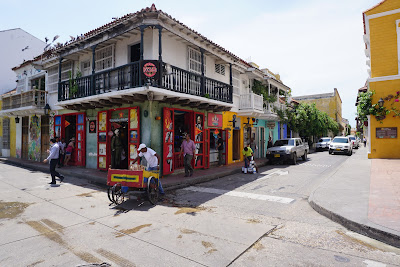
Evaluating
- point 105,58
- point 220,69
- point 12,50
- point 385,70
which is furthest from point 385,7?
point 12,50

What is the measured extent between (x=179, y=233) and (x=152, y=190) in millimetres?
2498

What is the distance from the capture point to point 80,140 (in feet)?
43.7

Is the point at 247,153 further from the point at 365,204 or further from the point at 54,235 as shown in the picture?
the point at 54,235

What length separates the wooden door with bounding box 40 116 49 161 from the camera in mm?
15836

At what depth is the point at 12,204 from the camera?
6641 millimetres

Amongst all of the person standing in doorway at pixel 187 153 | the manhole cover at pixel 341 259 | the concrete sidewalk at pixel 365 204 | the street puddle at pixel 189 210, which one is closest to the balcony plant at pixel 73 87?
the person standing in doorway at pixel 187 153

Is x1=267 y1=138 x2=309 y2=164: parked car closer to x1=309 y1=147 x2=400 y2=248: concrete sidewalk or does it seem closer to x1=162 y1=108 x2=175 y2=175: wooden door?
x1=309 y1=147 x2=400 y2=248: concrete sidewalk

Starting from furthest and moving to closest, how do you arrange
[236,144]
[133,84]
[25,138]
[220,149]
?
[25,138], [236,144], [220,149], [133,84]

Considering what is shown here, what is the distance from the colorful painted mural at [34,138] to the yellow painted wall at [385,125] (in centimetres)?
2198

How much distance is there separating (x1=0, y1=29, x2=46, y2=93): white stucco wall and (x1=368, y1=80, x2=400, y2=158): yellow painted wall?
28.1 meters

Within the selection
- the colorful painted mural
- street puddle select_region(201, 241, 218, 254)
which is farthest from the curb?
the colorful painted mural

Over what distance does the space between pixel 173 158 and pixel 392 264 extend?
27.9ft

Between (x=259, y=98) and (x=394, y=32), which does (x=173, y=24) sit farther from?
(x=394, y=32)

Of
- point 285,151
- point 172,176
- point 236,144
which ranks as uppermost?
point 236,144
